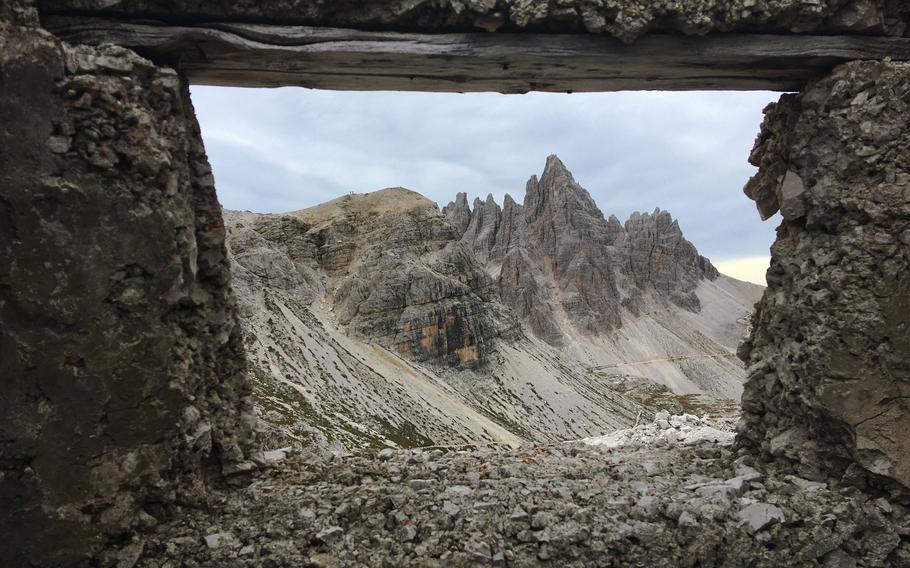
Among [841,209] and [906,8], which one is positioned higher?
[906,8]

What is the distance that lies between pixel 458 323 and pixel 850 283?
73338 millimetres

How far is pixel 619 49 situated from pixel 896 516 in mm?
5851

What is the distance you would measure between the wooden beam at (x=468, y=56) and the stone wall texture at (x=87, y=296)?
546 mm

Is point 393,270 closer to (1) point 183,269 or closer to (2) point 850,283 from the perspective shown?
(1) point 183,269

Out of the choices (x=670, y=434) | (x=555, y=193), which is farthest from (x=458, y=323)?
(x=555, y=193)

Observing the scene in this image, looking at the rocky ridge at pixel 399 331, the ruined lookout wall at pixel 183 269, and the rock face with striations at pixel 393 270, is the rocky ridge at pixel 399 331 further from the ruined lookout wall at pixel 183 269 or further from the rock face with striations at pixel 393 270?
the ruined lookout wall at pixel 183 269

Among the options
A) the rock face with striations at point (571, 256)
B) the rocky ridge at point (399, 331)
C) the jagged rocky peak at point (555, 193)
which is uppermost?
the jagged rocky peak at point (555, 193)

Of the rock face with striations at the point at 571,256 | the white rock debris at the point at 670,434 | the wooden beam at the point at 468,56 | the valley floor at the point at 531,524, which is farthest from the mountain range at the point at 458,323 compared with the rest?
the wooden beam at the point at 468,56

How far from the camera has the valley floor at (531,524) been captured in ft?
18.7

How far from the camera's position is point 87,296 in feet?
17.4

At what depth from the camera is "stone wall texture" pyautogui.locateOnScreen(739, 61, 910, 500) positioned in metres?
6.04

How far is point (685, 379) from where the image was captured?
12812 cm

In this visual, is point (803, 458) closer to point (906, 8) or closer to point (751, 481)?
point (751, 481)

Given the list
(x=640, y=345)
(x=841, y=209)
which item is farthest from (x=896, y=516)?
(x=640, y=345)
